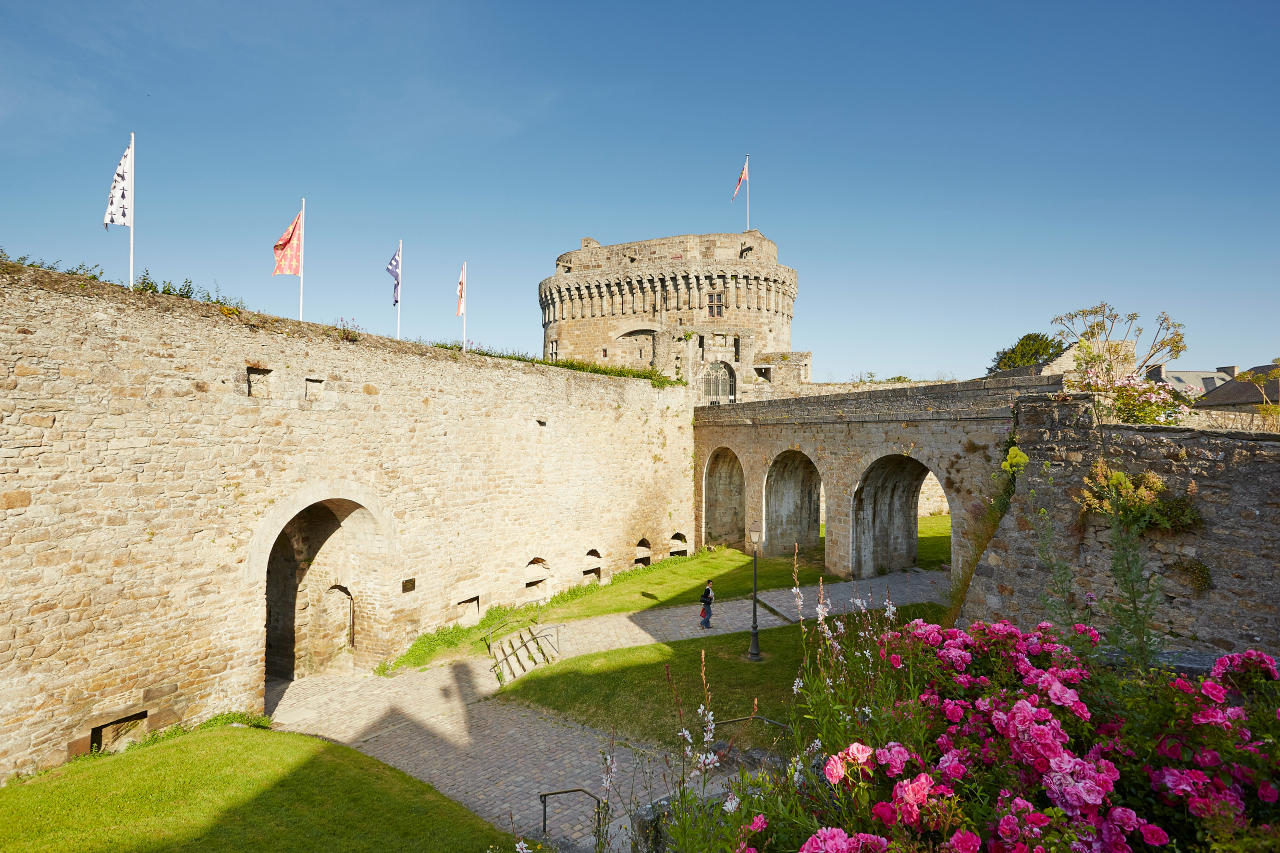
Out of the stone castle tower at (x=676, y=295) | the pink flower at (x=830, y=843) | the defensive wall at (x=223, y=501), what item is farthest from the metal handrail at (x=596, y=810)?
the stone castle tower at (x=676, y=295)

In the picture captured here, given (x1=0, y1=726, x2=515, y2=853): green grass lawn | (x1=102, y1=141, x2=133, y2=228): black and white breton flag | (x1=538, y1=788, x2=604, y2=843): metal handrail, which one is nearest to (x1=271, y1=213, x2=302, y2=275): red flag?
(x1=102, y1=141, x2=133, y2=228): black and white breton flag

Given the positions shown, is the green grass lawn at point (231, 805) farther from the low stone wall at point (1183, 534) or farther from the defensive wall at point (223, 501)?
the low stone wall at point (1183, 534)

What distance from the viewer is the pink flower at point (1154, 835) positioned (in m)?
2.60

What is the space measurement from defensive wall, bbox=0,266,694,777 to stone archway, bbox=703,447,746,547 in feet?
27.0

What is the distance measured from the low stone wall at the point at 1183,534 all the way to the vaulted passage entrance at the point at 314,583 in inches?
529

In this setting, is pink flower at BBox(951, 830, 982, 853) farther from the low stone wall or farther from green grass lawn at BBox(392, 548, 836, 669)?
green grass lawn at BBox(392, 548, 836, 669)

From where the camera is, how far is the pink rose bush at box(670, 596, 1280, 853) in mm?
2785

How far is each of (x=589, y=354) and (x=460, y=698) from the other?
2799 cm

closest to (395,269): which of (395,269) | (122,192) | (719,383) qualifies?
(395,269)

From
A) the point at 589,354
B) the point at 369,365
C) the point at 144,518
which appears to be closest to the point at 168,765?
the point at 144,518

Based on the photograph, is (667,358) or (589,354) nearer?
(667,358)

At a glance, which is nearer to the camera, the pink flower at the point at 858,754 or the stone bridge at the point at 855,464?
the pink flower at the point at 858,754

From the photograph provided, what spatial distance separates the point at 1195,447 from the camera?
20.9 ft

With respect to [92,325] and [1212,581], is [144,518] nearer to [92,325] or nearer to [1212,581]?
[92,325]
